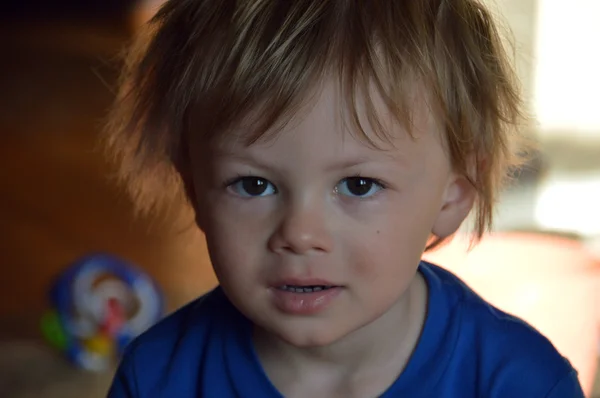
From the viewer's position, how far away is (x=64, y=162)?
8.55 feet

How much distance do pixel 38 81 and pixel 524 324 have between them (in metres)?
2.67

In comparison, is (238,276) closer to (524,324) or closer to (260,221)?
(260,221)

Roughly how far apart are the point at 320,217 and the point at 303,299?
0.08 meters

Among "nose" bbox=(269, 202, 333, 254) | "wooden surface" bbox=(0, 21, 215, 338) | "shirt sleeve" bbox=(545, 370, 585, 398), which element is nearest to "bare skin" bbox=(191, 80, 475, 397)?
"nose" bbox=(269, 202, 333, 254)

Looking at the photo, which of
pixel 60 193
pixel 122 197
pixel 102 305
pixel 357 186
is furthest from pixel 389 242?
pixel 60 193

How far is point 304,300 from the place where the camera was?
812mm

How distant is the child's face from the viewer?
30.5 inches

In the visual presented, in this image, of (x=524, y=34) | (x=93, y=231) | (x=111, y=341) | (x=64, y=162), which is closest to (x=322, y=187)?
(x=111, y=341)

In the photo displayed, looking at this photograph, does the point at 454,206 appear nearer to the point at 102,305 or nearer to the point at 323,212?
the point at 323,212

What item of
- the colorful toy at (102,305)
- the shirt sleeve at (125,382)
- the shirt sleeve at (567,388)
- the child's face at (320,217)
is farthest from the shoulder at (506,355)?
the colorful toy at (102,305)

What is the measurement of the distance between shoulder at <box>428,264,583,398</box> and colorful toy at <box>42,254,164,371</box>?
89 cm

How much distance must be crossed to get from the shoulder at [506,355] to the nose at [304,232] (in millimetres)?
222

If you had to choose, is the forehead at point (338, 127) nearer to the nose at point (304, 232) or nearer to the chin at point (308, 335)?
the nose at point (304, 232)

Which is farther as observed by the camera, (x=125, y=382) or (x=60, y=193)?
(x=60, y=193)
